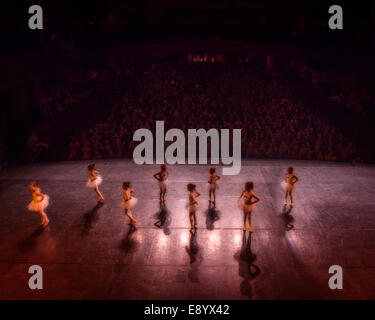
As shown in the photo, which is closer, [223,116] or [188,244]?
[188,244]

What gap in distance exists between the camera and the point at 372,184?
10633 millimetres

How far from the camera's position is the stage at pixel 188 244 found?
5.74 meters

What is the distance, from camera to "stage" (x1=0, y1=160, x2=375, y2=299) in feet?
18.8

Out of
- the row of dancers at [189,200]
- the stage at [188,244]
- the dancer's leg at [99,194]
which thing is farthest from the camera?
the dancer's leg at [99,194]

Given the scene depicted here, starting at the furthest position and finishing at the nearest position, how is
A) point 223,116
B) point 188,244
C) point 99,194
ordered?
point 223,116 < point 99,194 < point 188,244

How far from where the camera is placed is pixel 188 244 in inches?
281

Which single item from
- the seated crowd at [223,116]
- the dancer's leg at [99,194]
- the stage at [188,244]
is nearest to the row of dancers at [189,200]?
the dancer's leg at [99,194]

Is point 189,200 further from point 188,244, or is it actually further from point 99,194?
point 99,194

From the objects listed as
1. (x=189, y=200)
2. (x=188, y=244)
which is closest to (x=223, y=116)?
(x=189, y=200)

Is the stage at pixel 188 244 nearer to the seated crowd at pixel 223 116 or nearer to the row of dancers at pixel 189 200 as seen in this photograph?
the row of dancers at pixel 189 200

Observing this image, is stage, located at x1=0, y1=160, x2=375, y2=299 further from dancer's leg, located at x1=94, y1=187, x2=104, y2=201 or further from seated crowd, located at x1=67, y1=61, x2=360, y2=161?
seated crowd, located at x1=67, y1=61, x2=360, y2=161

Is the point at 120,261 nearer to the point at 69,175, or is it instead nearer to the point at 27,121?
the point at 69,175

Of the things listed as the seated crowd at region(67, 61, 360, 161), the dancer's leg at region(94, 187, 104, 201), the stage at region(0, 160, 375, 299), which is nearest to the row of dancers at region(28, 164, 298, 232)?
the dancer's leg at region(94, 187, 104, 201)
